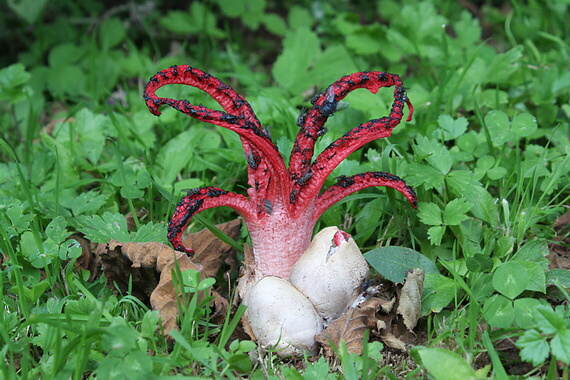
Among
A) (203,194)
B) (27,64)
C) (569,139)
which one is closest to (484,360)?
(203,194)

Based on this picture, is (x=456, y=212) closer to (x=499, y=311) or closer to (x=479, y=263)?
(x=479, y=263)

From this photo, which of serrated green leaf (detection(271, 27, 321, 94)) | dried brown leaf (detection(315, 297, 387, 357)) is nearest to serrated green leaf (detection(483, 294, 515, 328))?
dried brown leaf (detection(315, 297, 387, 357))

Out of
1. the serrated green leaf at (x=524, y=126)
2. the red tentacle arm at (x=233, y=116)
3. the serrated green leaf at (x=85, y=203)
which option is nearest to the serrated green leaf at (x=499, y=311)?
the red tentacle arm at (x=233, y=116)

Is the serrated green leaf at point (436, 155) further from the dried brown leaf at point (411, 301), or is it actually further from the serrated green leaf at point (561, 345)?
the serrated green leaf at point (561, 345)

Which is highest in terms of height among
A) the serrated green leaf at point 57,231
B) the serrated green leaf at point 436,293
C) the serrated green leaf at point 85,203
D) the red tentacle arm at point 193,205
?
the red tentacle arm at point 193,205

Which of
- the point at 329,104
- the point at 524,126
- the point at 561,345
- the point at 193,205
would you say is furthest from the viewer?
the point at 524,126

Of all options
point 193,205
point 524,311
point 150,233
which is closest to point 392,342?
point 524,311

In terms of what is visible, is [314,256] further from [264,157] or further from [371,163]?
[371,163]

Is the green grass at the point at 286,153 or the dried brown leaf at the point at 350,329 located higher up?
the green grass at the point at 286,153
